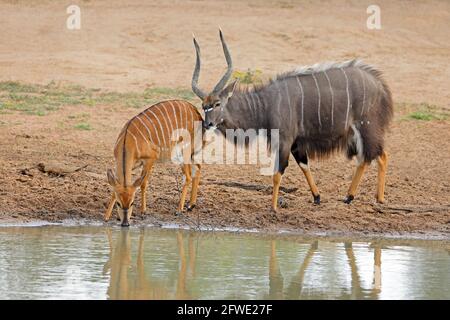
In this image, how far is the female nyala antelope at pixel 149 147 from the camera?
8.27m

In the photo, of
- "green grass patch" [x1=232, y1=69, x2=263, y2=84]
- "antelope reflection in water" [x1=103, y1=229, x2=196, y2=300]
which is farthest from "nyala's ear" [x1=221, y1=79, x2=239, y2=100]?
"green grass patch" [x1=232, y1=69, x2=263, y2=84]

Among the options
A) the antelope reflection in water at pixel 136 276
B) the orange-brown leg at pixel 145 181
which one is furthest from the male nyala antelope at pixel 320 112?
the antelope reflection in water at pixel 136 276

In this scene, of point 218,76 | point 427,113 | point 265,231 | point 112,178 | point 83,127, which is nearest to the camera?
point 112,178

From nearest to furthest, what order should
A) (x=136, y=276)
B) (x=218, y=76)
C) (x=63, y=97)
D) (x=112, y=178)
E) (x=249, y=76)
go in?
(x=136, y=276) < (x=112, y=178) < (x=63, y=97) < (x=249, y=76) < (x=218, y=76)

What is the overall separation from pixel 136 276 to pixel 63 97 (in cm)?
599

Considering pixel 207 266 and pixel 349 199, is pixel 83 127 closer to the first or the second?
pixel 349 199

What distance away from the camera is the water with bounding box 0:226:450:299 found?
661 centimetres

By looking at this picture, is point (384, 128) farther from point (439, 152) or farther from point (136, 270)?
point (136, 270)

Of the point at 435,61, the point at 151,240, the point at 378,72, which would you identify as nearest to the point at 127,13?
the point at 435,61

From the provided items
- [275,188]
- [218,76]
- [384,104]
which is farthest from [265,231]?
[218,76]

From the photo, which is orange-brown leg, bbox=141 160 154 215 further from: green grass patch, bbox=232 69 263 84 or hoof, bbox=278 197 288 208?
green grass patch, bbox=232 69 263 84

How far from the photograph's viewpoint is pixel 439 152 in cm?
1097

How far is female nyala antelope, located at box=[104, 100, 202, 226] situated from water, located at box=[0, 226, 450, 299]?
36 centimetres

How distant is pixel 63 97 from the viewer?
12.6 m
